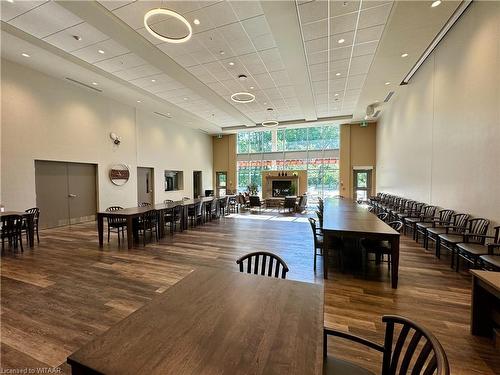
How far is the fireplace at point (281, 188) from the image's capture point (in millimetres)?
13742

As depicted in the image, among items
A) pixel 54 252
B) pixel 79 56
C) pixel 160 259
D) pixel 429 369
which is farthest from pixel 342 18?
pixel 54 252

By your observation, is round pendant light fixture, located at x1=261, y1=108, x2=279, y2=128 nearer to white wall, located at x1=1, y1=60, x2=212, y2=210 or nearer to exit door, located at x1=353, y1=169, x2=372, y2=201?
white wall, located at x1=1, y1=60, x2=212, y2=210

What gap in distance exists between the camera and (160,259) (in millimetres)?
4305

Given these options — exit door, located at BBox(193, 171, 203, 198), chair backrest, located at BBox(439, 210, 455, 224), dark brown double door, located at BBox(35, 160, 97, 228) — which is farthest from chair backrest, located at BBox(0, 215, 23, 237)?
exit door, located at BBox(193, 171, 203, 198)

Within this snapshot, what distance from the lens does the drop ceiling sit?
4.05m

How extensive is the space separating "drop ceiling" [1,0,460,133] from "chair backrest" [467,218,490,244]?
12.0ft

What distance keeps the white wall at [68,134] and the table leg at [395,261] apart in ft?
28.6

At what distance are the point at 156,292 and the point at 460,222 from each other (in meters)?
5.58

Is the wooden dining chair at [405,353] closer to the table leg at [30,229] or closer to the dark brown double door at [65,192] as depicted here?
the table leg at [30,229]

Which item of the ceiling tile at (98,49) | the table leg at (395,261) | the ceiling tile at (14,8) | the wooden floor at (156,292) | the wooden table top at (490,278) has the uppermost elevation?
the ceiling tile at (98,49)

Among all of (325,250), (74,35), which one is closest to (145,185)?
(74,35)

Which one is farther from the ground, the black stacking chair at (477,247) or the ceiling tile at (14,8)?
the ceiling tile at (14,8)

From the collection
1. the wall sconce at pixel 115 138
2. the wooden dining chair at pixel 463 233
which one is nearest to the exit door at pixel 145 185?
the wall sconce at pixel 115 138

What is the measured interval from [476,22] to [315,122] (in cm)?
811
